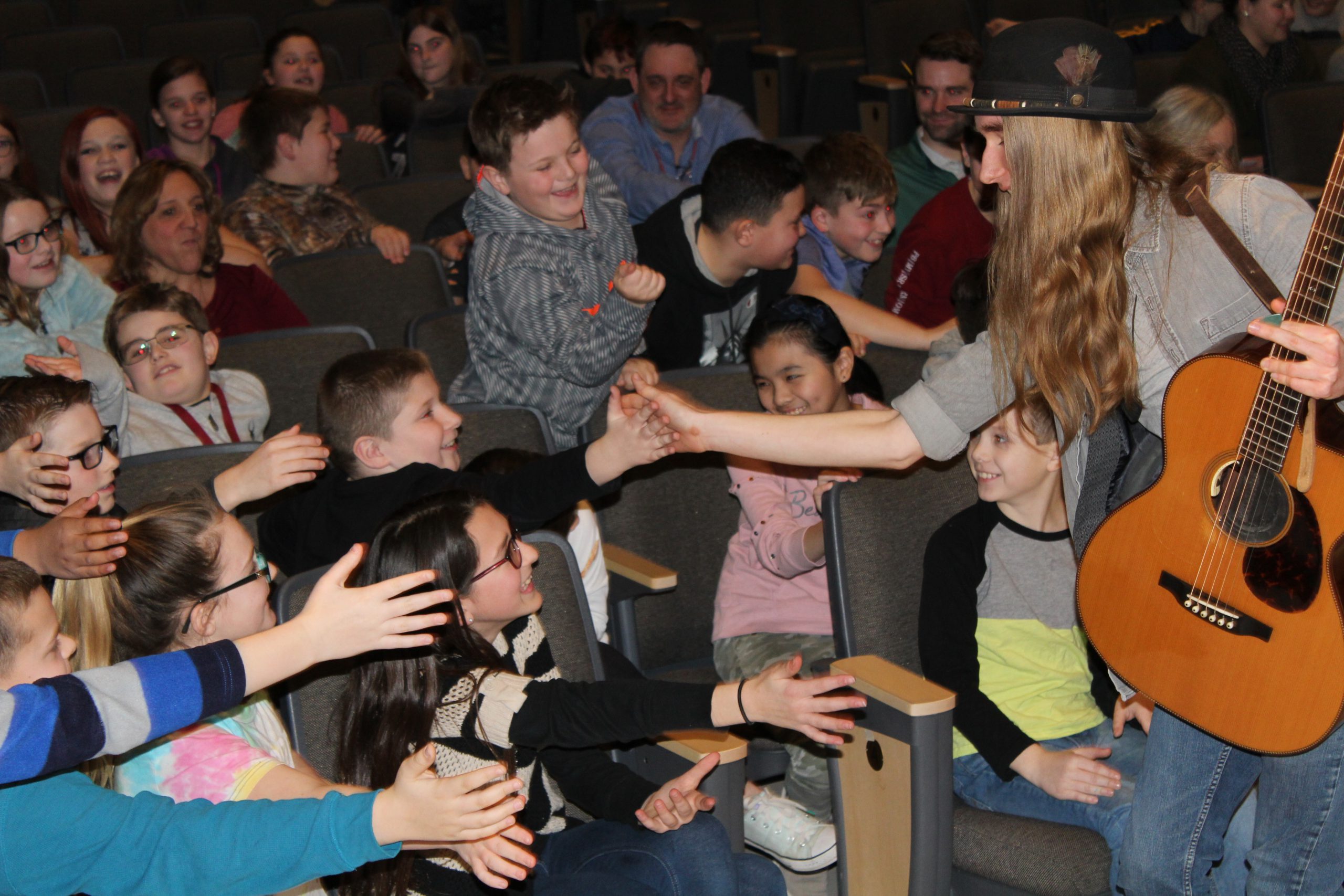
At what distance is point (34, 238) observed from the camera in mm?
2852

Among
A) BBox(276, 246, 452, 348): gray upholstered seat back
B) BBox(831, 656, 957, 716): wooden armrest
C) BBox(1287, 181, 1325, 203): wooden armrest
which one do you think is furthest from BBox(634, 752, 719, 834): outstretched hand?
BBox(1287, 181, 1325, 203): wooden armrest

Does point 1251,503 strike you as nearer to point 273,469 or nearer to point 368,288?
point 273,469

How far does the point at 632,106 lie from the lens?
4.33 meters

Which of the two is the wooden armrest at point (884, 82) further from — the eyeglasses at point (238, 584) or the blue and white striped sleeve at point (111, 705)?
the blue and white striped sleeve at point (111, 705)

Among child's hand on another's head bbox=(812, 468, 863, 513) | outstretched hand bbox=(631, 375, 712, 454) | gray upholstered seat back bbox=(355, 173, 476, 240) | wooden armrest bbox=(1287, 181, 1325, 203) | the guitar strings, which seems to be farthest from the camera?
gray upholstered seat back bbox=(355, 173, 476, 240)

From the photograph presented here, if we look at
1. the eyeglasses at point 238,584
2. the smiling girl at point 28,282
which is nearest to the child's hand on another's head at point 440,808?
the eyeglasses at point 238,584

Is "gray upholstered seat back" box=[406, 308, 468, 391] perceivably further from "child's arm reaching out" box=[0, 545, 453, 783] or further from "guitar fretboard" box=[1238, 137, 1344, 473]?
"guitar fretboard" box=[1238, 137, 1344, 473]

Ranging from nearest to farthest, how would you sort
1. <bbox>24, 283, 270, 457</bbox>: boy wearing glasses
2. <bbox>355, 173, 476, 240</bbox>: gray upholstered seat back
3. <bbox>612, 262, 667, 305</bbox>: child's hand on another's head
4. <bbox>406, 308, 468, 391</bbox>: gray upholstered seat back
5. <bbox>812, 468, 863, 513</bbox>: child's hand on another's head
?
<bbox>812, 468, 863, 513</bbox>: child's hand on another's head < <bbox>612, 262, 667, 305</bbox>: child's hand on another's head < <bbox>24, 283, 270, 457</bbox>: boy wearing glasses < <bbox>406, 308, 468, 391</bbox>: gray upholstered seat back < <bbox>355, 173, 476, 240</bbox>: gray upholstered seat back

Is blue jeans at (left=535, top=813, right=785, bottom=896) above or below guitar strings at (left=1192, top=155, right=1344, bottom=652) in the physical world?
below

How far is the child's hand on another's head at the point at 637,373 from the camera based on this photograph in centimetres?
255

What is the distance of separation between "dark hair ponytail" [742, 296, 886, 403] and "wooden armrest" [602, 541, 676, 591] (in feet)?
1.67

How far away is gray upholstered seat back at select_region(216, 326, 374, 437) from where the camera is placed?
2926mm

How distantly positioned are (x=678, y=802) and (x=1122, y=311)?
911mm

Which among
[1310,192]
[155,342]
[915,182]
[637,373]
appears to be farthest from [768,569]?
[1310,192]
